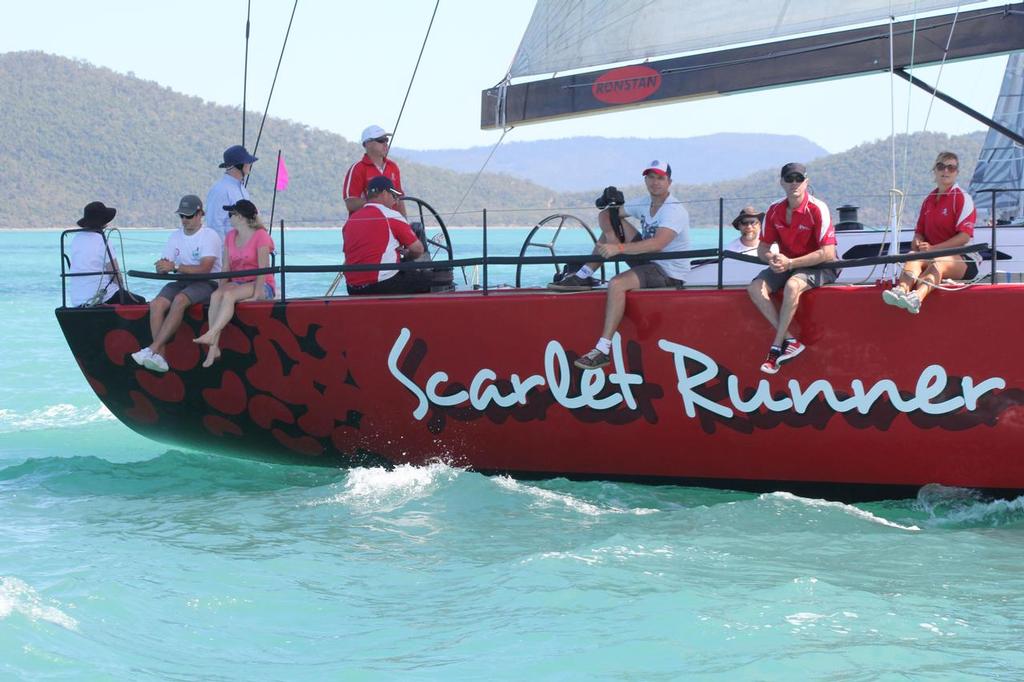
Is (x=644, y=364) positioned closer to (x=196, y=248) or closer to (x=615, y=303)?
(x=615, y=303)

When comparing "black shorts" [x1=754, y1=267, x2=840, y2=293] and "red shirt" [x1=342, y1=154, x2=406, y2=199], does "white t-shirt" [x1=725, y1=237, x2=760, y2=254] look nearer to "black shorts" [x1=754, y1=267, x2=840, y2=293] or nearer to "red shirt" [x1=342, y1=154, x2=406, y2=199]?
"black shorts" [x1=754, y1=267, x2=840, y2=293]

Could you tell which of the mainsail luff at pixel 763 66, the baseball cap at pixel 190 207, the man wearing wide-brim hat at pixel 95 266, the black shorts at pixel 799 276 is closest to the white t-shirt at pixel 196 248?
the baseball cap at pixel 190 207

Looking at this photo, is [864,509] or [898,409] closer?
[898,409]

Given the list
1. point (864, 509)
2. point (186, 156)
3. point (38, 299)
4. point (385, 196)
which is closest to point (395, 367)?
point (385, 196)

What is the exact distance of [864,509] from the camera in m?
7.35

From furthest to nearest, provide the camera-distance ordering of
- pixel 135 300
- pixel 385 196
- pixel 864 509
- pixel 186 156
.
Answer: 1. pixel 186 156
2. pixel 135 300
3. pixel 385 196
4. pixel 864 509

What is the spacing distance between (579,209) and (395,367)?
4.84ft

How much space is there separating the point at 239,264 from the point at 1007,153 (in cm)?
623

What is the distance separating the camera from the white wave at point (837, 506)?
7.07m

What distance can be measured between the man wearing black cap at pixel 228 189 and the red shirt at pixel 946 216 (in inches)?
165

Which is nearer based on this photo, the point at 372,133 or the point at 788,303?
the point at 788,303

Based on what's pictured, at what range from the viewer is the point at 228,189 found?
8.47 meters

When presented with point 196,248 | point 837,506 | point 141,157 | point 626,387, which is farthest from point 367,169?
point 141,157

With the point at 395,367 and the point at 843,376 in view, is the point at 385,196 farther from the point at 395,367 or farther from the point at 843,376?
the point at 843,376
